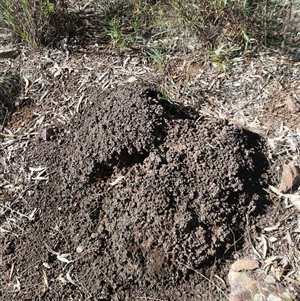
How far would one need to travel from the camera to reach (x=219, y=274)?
2430 mm

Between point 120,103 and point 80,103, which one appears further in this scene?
point 80,103

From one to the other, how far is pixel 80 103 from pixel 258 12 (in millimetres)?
1377

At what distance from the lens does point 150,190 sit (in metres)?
2.53

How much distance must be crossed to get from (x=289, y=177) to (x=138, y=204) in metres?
0.84

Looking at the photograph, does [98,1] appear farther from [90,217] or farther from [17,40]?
[90,217]

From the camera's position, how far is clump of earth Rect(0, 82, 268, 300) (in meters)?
2.46

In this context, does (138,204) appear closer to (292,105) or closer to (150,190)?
(150,190)

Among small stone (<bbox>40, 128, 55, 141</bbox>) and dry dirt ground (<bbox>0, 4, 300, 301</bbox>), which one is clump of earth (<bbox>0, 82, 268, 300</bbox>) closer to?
dry dirt ground (<bbox>0, 4, 300, 301</bbox>)

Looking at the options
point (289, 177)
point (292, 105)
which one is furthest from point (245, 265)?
point (292, 105)

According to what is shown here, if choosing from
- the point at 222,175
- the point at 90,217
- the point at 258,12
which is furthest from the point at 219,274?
the point at 258,12

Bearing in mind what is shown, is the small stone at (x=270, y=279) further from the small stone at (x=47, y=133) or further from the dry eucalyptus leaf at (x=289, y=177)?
the small stone at (x=47, y=133)

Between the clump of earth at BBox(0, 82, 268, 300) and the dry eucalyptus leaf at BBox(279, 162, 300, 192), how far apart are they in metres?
0.12

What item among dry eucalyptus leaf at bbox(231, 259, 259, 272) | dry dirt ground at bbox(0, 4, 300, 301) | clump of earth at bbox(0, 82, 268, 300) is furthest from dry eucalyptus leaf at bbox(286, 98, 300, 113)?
dry eucalyptus leaf at bbox(231, 259, 259, 272)

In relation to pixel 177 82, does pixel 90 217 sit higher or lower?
lower
